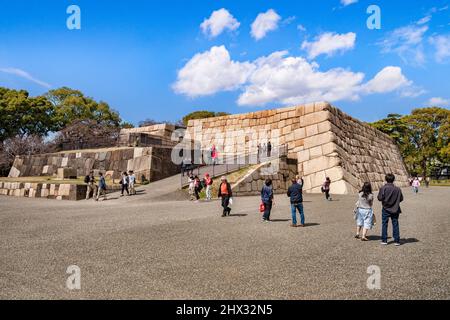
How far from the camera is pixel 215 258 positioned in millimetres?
6395

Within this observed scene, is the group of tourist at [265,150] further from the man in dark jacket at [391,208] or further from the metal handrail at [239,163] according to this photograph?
the man in dark jacket at [391,208]

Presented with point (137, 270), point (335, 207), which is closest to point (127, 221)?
point (137, 270)

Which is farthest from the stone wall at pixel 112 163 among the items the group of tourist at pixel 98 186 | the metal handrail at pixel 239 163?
the group of tourist at pixel 98 186

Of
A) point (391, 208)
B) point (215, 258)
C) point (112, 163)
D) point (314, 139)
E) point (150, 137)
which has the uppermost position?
point (150, 137)

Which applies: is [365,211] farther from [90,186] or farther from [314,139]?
[314,139]

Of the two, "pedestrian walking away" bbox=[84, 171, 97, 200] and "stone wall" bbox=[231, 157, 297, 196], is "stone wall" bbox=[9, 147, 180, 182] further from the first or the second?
"stone wall" bbox=[231, 157, 297, 196]

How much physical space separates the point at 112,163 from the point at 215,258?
63.4 ft

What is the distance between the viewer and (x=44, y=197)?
Result: 19922 mm

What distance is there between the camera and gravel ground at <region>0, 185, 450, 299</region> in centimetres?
468

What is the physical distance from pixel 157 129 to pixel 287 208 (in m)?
19.5

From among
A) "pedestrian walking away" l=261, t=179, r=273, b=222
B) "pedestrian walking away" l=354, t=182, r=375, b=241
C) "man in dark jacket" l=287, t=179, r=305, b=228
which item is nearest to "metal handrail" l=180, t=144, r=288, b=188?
"pedestrian walking away" l=261, t=179, r=273, b=222

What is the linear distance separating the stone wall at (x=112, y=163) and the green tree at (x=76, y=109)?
17645mm

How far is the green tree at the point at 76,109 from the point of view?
45531 millimetres

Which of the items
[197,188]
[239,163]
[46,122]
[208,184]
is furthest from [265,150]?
[46,122]
